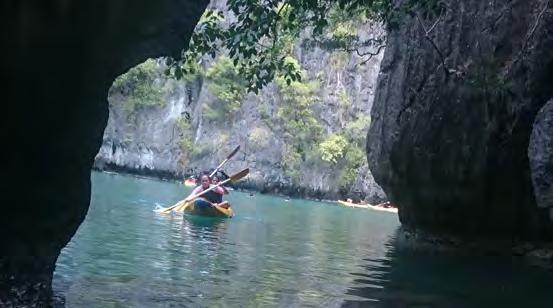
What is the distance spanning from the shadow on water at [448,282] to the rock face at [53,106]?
10.9ft

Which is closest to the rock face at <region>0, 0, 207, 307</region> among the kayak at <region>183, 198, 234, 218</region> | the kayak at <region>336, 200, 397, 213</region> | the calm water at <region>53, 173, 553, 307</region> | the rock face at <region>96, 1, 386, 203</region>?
the calm water at <region>53, 173, 553, 307</region>

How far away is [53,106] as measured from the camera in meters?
4.40

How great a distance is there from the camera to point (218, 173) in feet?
76.1

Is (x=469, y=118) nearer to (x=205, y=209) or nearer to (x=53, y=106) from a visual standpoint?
(x=205, y=209)

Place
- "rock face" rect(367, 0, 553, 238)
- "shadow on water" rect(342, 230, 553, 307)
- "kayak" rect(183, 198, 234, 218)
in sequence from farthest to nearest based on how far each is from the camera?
"kayak" rect(183, 198, 234, 218) < "rock face" rect(367, 0, 553, 238) < "shadow on water" rect(342, 230, 553, 307)

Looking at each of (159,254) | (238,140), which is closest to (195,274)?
(159,254)

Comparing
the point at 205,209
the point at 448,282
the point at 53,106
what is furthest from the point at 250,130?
the point at 53,106

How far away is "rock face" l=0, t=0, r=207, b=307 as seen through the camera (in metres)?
4.18

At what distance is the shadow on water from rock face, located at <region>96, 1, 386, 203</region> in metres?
33.9

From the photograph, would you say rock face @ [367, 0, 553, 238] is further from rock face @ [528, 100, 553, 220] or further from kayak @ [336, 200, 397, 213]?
kayak @ [336, 200, 397, 213]

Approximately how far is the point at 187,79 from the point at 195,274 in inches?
1645

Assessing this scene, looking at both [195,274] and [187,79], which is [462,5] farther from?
[187,79]

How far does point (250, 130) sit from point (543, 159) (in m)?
42.4

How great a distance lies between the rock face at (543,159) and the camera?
19.0ft
